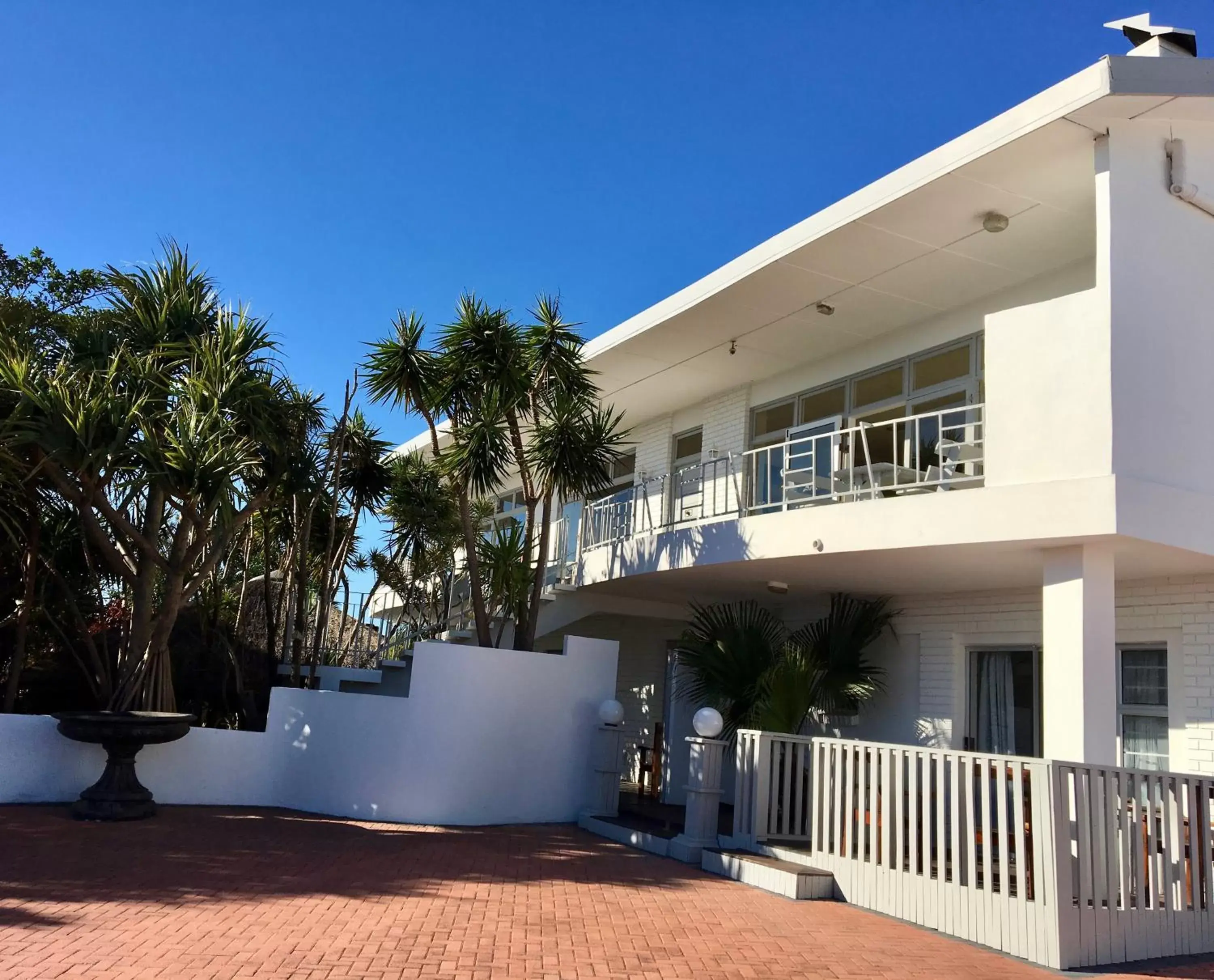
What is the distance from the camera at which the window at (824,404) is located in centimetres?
1362

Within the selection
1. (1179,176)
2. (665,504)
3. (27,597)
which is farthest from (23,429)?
(1179,176)

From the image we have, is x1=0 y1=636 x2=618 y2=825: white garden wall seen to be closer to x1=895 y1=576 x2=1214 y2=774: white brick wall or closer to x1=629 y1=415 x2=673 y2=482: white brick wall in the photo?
x1=895 y1=576 x2=1214 y2=774: white brick wall

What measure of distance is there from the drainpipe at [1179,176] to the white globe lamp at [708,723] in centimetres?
624

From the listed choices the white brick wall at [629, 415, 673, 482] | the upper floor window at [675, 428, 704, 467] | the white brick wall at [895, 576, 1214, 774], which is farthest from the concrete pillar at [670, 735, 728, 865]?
the white brick wall at [629, 415, 673, 482]

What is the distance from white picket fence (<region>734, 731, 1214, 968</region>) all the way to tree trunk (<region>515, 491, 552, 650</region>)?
5.04 metres

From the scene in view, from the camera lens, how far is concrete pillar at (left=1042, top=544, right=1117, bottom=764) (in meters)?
7.75

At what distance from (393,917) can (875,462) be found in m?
8.45

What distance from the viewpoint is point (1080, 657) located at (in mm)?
7848

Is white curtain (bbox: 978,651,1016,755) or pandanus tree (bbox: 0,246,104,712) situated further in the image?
white curtain (bbox: 978,651,1016,755)

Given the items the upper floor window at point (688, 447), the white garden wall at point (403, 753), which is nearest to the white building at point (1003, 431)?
the white garden wall at point (403, 753)

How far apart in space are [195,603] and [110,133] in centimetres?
602

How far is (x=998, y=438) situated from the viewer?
8531mm

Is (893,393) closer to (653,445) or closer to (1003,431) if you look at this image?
(1003,431)

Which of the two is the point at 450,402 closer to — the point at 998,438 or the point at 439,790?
the point at 439,790
